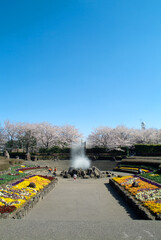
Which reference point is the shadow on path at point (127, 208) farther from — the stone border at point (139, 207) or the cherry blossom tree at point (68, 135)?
the cherry blossom tree at point (68, 135)

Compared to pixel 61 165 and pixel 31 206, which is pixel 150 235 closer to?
pixel 31 206

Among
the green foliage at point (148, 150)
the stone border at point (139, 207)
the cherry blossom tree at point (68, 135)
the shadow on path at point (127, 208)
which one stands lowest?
the shadow on path at point (127, 208)

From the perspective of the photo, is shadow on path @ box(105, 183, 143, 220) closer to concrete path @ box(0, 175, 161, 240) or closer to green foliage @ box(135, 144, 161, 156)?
concrete path @ box(0, 175, 161, 240)

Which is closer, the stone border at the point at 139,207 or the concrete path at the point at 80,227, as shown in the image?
the concrete path at the point at 80,227

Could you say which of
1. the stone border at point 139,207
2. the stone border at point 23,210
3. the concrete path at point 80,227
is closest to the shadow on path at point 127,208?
the concrete path at point 80,227

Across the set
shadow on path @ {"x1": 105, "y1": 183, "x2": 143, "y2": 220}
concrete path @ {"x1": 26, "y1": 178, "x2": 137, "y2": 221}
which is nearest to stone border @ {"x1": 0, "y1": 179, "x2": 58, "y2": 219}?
concrete path @ {"x1": 26, "y1": 178, "x2": 137, "y2": 221}

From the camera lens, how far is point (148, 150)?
52719 mm

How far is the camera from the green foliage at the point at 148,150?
163 feet

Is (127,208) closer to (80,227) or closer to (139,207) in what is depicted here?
(139,207)

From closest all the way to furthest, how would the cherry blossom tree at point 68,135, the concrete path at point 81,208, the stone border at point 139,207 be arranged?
the stone border at point 139,207, the concrete path at point 81,208, the cherry blossom tree at point 68,135

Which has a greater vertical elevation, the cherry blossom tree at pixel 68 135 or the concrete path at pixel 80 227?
the cherry blossom tree at pixel 68 135

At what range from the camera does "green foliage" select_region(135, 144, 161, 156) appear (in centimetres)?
4983

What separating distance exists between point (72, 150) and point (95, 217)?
53.0 metres

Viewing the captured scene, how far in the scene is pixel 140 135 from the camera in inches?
2813
